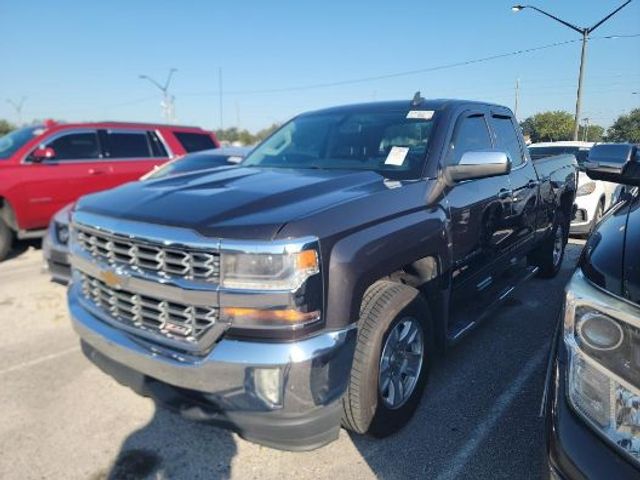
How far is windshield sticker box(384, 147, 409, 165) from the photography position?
135 inches

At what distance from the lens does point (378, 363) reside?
2.64 meters

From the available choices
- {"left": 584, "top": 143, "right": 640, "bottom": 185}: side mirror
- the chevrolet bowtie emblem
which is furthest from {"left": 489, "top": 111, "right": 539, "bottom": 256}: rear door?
the chevrolet bowtie emblem

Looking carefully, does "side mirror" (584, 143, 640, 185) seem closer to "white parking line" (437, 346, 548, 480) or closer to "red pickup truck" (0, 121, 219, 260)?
"white parking line" (437, 346, 548, 480)

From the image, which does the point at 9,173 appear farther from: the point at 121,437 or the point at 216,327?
the point at 216,327

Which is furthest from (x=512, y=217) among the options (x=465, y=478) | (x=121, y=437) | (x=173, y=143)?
(x=173, y=143)

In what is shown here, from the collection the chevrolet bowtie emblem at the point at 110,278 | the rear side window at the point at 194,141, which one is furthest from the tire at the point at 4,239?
the chevrolet bowtie emblem at the point at 110,278

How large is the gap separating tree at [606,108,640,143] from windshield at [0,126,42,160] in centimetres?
796

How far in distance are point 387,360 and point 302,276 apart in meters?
0.91

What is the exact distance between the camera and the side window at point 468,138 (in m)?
3.56

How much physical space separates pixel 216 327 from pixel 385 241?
957 mm

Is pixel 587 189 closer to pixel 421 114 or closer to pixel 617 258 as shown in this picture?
pixel 421 114

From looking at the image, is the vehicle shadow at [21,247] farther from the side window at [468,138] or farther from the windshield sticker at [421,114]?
the side window at [468,138]

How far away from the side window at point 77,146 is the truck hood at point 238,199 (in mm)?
5491

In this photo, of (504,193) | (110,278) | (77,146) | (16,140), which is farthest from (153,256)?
(16,140)
